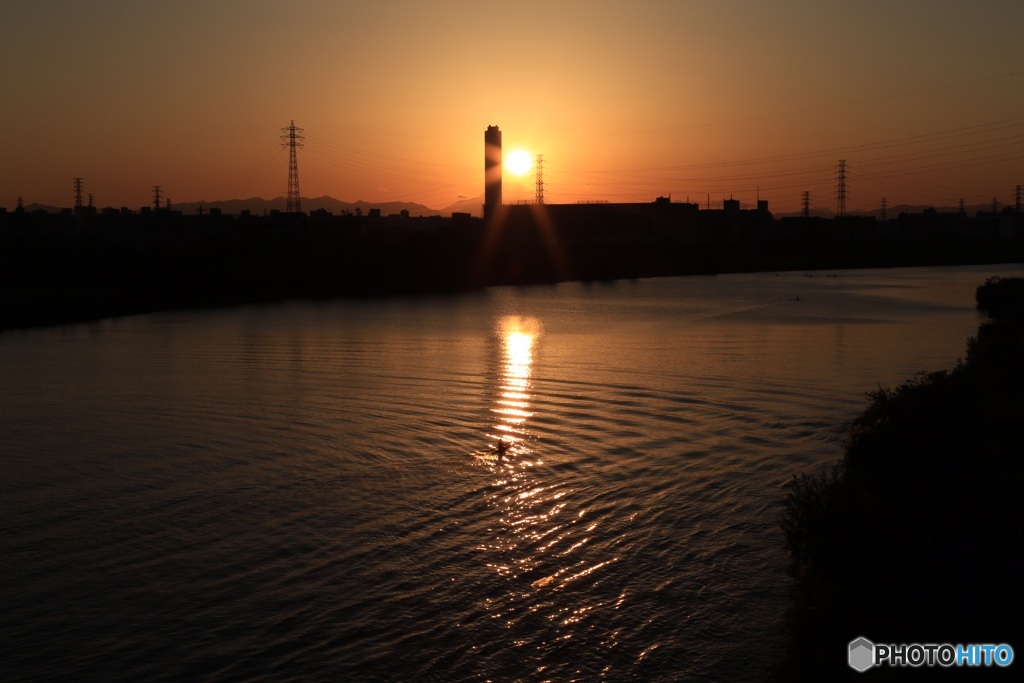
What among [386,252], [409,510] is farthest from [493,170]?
[409,510]

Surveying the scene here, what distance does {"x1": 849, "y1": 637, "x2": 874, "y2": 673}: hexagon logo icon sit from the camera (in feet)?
18.6

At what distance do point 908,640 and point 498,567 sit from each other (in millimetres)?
3773

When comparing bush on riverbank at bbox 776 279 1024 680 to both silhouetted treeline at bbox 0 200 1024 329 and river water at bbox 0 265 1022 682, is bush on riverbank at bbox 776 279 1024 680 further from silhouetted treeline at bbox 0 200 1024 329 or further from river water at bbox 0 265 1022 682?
silhouetted treeline at bbox 0 200 1024 329

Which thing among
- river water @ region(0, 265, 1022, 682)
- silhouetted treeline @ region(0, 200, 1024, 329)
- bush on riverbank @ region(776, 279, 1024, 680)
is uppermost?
silhouetted treeline @ region(0, 200, 1024, 329)

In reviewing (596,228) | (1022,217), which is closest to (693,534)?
(596,228)

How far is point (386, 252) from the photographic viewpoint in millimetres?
62781

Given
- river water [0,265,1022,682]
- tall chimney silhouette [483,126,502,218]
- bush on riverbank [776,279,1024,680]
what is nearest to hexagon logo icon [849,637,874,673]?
bush on riverbank [776,279,1024,680]

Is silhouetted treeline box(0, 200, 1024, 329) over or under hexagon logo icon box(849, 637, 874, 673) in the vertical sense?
over

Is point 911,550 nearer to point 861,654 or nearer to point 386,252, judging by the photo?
point 861,654

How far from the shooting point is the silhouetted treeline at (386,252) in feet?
151

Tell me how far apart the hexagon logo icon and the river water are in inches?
38.8

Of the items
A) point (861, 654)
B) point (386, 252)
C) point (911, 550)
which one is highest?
point (386, 252)

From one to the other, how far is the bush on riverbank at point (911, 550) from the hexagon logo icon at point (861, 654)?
0.08 meters

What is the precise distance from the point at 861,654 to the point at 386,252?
5837cm
